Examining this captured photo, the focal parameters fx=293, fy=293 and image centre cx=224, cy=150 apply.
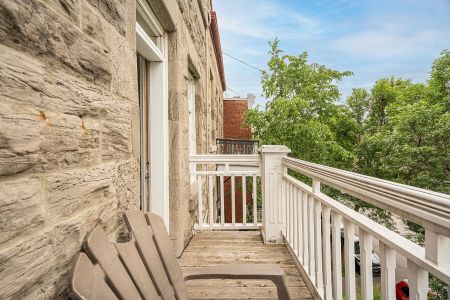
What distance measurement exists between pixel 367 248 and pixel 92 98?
1.39 m

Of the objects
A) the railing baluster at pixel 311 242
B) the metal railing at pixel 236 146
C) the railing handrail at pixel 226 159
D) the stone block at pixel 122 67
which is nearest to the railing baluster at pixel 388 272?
the railing baluster at pixel 311 242

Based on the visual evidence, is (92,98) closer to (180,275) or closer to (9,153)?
(9,153)

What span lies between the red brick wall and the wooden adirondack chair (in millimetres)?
16241

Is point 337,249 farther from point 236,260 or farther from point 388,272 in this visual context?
point 236,260

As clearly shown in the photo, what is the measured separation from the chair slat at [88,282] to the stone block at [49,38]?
0.62m

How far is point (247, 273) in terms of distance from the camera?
1.51m

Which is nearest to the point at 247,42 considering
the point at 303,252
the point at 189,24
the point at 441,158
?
the point at 441,158

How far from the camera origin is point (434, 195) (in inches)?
34.5

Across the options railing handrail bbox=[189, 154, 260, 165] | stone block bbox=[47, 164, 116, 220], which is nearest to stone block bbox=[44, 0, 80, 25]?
stone block bbox=[47, 164, 116, 220]

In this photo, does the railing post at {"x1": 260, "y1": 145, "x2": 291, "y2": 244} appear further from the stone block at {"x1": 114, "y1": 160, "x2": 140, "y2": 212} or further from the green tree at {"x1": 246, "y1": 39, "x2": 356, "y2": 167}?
the green tree at {"x1": 246, "y1": 39, "x2": 356, "y2": 167}

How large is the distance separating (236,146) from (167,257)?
963 cm

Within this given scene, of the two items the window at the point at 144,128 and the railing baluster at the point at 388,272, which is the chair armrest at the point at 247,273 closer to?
the railing baluster at the point at 388,272

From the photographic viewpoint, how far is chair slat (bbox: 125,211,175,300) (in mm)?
1330

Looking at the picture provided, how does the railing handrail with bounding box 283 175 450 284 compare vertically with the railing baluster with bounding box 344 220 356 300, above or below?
above
